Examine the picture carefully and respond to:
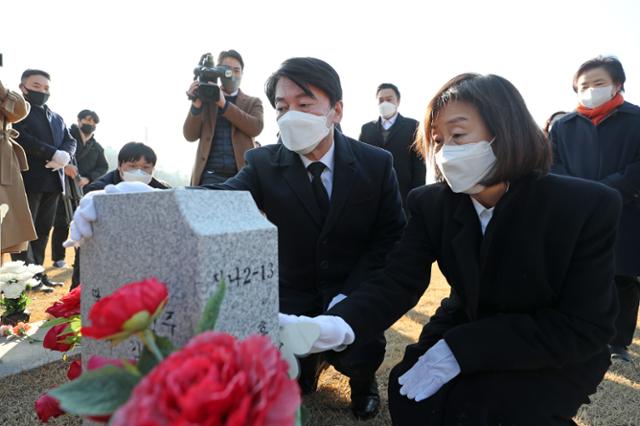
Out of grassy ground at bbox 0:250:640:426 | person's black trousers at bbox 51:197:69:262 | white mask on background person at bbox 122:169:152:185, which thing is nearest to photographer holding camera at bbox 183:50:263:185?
white mask on background person at bbox 122:169:152:185

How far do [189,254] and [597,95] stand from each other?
3.40m

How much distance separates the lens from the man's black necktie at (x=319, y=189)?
2414 mm

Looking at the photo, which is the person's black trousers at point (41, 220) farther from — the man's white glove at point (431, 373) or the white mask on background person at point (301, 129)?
Answer: the man's white glove at point (431, 373)

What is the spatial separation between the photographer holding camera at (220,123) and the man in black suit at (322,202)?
1430mm

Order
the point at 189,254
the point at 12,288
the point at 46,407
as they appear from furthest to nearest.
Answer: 1. the point at 12,288
2. the point at 46,407
3. the point at 189,254

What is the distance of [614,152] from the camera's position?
3410 mm

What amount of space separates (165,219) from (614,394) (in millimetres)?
2836

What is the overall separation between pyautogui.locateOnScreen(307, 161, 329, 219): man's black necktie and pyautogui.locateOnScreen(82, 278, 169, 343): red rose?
155cm

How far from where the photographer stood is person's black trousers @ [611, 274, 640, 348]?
336cm

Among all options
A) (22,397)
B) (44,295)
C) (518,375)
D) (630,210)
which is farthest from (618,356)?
(44,295)

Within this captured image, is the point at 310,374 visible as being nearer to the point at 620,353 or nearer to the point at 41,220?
the point at 620,353

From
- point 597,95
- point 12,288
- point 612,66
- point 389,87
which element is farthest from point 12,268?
point 612,66

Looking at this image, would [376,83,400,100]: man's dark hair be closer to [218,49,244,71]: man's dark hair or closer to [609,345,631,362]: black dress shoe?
[218,49,244,71]: man's dark hair

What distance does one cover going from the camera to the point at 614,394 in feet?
9.24
